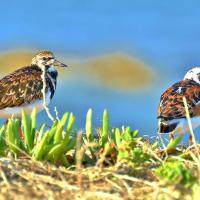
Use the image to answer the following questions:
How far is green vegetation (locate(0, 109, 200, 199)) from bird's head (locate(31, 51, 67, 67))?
21.0 feet

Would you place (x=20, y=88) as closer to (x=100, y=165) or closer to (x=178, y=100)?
(x=178, y=100)

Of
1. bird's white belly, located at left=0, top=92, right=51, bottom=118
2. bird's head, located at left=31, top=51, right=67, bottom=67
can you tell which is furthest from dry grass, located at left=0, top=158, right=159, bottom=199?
bird's head, located at left=31, top=51, right=67, bottom=67

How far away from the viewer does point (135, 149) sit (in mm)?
5109

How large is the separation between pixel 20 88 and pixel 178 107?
3.02 meters

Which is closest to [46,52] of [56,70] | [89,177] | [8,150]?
[56,70]

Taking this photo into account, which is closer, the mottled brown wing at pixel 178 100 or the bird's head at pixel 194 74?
the mottled brown wing at pixel 178 100

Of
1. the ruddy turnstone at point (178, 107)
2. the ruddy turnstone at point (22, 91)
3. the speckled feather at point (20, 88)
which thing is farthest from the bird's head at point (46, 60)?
the ruddy turnstone at point (178, 107)

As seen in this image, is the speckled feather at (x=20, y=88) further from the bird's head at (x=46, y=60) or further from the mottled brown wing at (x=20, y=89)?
the bird's head at (x=46, y=60)

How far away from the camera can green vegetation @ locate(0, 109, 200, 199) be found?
4.12 meters

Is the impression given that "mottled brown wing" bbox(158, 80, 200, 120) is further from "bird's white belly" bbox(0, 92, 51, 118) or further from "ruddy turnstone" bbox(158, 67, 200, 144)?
"bird's white belly" bbox(0, 92, 51, 118)

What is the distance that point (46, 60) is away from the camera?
12.6m

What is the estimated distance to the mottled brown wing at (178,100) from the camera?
9.83 metres

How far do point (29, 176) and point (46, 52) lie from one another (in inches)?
335

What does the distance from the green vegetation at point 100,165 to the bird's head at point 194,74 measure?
5427 millimetres
